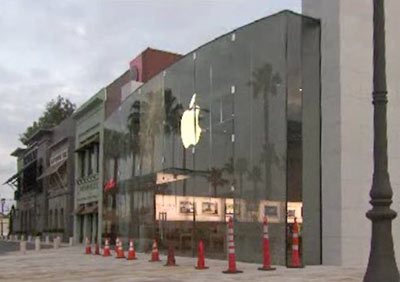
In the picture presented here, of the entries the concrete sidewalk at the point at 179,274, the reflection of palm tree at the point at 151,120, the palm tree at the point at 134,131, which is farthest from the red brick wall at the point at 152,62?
the concrete sidewalk at the point at 179,274

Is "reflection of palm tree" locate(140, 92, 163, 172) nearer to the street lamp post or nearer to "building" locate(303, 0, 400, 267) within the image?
"building" locate(303, 0, 400, 267)

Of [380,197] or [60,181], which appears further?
[60,181]

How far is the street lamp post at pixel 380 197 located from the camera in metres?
8.12

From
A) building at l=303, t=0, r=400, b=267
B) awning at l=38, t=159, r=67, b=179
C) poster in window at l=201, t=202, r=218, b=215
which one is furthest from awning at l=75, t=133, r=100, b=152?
building at l=303, t=0, r=400, b=267

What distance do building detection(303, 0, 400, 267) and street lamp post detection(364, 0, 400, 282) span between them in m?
7.25

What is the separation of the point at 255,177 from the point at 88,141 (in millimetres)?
27988

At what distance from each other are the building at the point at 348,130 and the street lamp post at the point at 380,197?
725cm

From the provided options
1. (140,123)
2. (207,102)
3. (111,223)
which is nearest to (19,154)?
(111,223)

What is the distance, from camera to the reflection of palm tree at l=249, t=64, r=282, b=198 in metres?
16.6

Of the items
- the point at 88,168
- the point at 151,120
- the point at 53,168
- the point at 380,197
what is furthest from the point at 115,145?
the point at 53,168

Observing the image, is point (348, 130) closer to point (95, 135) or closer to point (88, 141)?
point (95, 135)

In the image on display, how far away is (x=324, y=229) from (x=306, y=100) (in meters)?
3.26

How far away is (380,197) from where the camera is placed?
8.28 meters

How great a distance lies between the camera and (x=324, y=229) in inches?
623
